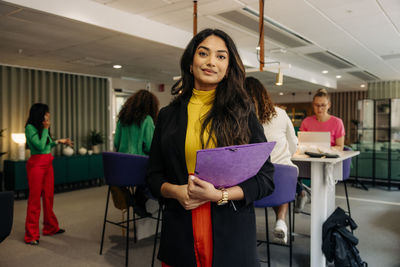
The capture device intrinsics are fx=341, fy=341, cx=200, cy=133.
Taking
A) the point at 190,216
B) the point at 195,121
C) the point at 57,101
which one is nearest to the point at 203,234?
the point at 190,216

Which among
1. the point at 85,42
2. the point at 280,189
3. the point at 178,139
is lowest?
the point at 280,189

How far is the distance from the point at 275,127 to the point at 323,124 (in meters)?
1.75

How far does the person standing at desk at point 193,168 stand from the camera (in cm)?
115

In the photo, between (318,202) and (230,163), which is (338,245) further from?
(230,163)

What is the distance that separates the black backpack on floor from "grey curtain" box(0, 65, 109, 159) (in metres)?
5.90

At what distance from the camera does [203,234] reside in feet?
3.81

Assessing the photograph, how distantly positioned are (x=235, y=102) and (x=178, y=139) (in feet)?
0.80

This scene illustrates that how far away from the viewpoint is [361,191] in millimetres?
6375

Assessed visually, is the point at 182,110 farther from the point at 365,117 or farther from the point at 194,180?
the point at 365,117

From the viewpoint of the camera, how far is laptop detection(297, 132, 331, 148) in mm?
3182

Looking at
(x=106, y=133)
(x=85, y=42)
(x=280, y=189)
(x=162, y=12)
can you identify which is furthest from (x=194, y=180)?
(x=106, y=133)

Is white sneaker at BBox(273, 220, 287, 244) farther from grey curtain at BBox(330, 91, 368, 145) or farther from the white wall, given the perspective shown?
the white wall

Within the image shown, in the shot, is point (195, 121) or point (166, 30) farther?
point (166, 30)

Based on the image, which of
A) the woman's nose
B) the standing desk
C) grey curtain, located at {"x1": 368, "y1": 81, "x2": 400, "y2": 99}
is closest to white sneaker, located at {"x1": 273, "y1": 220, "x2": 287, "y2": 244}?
the standing desk
